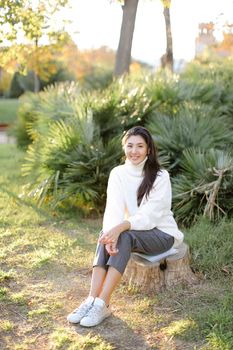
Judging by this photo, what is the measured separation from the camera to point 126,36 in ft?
40.9

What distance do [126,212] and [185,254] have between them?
0.63 metres

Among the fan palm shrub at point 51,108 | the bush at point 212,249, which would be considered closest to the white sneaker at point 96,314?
the bush at point 212,249

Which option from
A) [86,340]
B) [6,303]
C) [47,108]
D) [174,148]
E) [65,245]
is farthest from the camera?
[47,108]

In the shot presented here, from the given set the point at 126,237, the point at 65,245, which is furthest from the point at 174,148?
the point at 126,237

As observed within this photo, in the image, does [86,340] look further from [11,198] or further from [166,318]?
[11,198]

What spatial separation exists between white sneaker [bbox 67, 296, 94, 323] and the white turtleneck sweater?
2.02 feet

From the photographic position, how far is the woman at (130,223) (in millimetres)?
4113

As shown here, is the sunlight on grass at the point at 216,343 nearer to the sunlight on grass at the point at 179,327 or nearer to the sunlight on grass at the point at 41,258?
the sunlight on grass at the point at 179,327

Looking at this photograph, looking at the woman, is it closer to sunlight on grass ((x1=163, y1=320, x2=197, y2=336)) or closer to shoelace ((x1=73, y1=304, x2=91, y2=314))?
shoelace ((x1=73, y1=304, x2=91, y2=314))

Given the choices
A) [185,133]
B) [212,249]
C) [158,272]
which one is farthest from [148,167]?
[185,133]

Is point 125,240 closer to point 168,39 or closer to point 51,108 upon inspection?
point 51,108

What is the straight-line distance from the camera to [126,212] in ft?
15.3

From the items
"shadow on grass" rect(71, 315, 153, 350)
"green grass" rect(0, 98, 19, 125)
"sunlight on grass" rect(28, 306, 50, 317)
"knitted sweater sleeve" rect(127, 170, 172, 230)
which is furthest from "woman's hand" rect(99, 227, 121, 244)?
"green grass" rect(0, 98, 19, 125)

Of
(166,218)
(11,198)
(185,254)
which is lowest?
(11,198)
